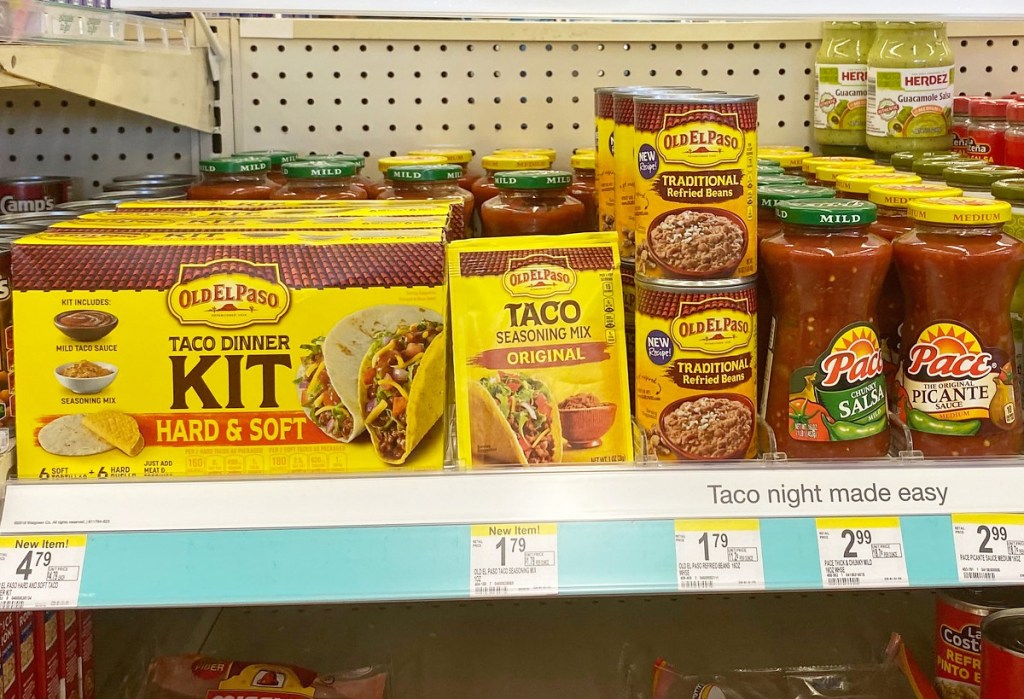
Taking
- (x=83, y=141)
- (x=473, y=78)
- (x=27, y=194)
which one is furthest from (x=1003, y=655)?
(x=83, y=141)

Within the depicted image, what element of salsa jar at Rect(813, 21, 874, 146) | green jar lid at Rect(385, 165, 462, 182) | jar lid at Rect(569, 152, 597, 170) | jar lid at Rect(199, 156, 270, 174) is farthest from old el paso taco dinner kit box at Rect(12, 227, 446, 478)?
Result: salsa jar at Rect(813, 21, 874, 146)

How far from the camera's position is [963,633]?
4.37 ft

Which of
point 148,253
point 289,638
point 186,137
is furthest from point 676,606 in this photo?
point 186,137

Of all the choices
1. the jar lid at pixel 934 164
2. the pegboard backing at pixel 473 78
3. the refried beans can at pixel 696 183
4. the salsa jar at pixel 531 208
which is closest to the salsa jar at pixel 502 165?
the salsa jar at pixel 531 208

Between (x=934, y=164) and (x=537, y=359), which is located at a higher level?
(x=934, y=164)

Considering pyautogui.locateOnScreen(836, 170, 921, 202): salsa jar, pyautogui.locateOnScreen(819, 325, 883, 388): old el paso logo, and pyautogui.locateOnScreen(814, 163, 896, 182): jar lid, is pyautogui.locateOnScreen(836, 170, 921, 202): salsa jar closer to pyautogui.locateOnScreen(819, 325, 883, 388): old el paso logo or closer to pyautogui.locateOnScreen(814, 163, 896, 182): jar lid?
pyautogui.locateOnScreen(814, 163, 896, 182): jar lid

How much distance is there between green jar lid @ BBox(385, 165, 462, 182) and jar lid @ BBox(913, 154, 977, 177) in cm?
64

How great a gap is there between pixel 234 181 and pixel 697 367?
0.80 metres

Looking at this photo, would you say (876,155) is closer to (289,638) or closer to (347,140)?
(347,140)

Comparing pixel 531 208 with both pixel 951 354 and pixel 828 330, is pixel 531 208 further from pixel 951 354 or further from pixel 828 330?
pixel 951 354

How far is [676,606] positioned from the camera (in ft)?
5.51

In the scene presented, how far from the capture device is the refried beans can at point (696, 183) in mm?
1027

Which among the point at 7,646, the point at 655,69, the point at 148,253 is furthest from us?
the point at 655,69

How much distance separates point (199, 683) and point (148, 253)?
68 cm
